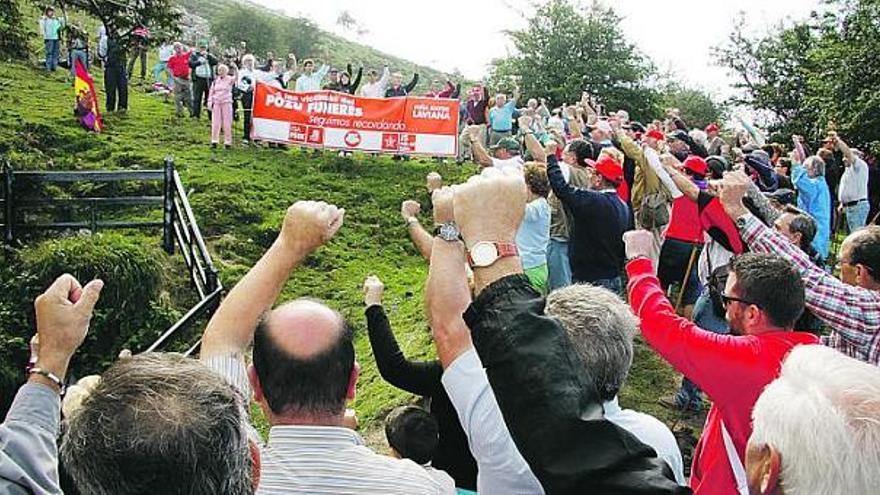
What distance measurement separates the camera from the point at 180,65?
59.2 ft

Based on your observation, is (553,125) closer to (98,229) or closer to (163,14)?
(163,14)

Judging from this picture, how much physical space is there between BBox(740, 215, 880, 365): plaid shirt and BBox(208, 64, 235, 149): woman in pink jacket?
43.1ft

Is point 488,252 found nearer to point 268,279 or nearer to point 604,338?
point 604,338

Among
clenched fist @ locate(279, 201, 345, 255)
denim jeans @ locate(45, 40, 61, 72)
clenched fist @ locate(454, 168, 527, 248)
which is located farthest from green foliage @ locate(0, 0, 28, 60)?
clenched fist @ locate(454, 168, 527, 248)

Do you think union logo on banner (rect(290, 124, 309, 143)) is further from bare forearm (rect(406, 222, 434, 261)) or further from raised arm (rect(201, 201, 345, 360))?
raised arm (rect(201, 201, 345, 360))

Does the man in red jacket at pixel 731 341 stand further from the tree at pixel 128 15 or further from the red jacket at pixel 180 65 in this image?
the red jacket at pixel 180 65

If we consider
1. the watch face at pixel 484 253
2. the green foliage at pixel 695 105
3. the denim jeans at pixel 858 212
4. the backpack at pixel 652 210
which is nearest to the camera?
the watch face at pixel 484 253

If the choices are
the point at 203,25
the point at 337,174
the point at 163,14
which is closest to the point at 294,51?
the point at 203,25

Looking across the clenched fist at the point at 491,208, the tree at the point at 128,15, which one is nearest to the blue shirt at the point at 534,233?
the clenched fist at the point at 491,208

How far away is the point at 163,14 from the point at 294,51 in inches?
1397

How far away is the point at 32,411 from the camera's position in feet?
6.81

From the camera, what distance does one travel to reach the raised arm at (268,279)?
2.91m

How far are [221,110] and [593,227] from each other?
10.7 metres

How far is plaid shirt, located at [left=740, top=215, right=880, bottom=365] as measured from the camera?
3604mm
